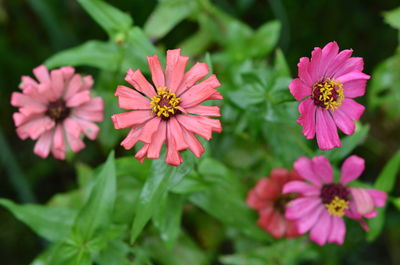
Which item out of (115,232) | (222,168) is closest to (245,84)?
(222,168)

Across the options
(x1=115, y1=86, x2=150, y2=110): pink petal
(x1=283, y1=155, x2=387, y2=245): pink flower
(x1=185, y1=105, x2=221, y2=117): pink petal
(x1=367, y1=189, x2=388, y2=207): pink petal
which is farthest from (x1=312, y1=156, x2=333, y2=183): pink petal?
(x1=115, y1=86, x2=150, y2=110): pink petal

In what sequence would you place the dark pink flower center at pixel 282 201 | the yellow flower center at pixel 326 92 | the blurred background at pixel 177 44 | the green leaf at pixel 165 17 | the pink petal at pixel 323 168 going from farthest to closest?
1. the blurred background at pixel 177 44
2. the green leaf at pixel 165 17
3. the dark pink flower center at pixel 282 201
4. the pink petal at pixel 323 168
5. the yellow flower center at pixel 326 92

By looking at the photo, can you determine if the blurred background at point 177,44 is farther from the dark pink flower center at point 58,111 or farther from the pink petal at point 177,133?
the pink petal at point 177,133

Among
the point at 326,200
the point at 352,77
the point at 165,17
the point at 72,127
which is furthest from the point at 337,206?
the point at 165,17

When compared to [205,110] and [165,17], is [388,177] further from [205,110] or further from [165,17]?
[165,17]

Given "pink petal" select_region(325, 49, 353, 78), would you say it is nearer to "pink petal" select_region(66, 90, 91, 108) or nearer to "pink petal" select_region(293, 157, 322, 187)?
"pink petal" select_region(293, 157, 322, 187)


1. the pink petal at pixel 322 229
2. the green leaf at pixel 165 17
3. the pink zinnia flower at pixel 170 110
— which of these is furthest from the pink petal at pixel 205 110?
the green leaf at pixel 165 17
